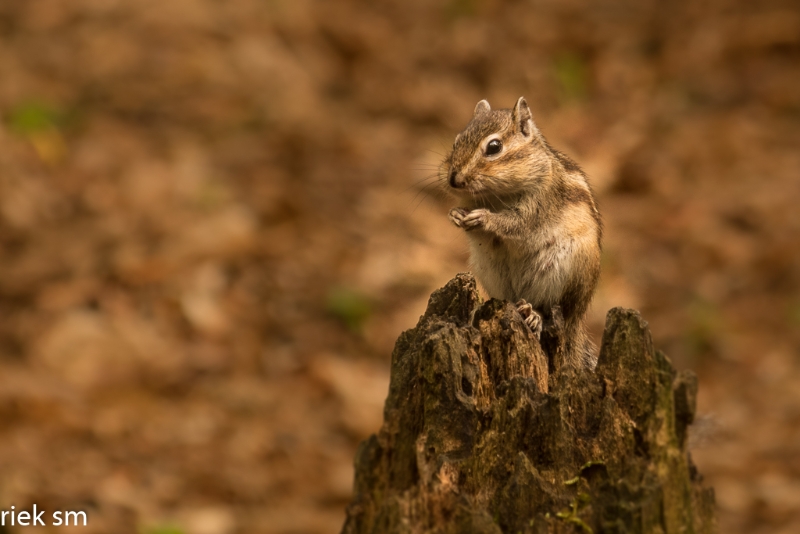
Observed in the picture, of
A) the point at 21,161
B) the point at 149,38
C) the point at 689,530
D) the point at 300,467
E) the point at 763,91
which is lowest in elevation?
the point at 689,530

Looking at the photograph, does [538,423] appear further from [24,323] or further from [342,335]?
[24,323]

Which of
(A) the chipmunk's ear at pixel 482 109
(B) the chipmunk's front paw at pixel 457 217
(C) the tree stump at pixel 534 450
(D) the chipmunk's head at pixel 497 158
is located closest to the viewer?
(C) the tree stump at pixel 534 450

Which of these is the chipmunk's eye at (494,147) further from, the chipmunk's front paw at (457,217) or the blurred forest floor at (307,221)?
the blurred forest floor at (307,221)

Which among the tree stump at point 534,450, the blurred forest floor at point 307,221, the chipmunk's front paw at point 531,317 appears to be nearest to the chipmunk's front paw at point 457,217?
the chipmunk's front paw at point 531,317

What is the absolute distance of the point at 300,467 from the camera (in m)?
7.61

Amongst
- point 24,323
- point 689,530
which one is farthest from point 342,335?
point 689,530

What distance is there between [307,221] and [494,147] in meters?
5.29

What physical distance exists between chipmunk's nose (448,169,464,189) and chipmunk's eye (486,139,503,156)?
250 mm

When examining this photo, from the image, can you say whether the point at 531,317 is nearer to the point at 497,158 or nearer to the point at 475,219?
the point at 475,219

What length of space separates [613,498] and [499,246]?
2.21 meters

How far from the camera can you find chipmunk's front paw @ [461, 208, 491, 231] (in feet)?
16.6

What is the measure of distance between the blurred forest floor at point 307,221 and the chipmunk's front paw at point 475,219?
1.53m

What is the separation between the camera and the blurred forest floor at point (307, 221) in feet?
24.9

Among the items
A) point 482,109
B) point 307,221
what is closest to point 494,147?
point 482,109
